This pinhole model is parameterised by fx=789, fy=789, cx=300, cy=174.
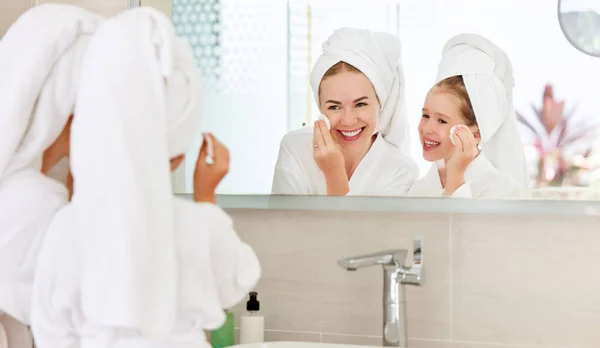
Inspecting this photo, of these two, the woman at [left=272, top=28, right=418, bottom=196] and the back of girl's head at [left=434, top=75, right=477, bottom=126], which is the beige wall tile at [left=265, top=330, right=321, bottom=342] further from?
the back of girl's head at [left=434, top=75, right=477, bottom=126]

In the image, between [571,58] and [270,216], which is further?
[270,216]

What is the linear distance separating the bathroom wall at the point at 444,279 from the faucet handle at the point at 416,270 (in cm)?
12

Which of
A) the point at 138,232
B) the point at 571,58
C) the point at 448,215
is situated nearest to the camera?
the point at 138,232

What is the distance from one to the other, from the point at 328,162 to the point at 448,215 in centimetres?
27

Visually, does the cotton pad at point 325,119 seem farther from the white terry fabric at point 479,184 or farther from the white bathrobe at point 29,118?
the white bathrobe at point 29,118

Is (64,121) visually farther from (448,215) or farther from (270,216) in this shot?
(448,215)

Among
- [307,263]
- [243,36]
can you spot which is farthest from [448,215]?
[243,36]

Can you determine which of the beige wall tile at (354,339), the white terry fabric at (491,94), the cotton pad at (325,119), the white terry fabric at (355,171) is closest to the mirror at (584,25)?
the white terry fabric at (491,94)

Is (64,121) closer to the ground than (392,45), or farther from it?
closer to the ground

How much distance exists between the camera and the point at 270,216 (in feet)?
5.67

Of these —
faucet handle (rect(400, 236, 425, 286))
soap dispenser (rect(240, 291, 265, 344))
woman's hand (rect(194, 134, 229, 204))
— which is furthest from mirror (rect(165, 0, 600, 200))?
woman's hand (rect(194, 134, 229, 204))

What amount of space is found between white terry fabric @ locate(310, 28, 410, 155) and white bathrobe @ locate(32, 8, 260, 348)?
68cm

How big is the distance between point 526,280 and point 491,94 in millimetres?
379

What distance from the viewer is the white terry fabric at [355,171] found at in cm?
162
